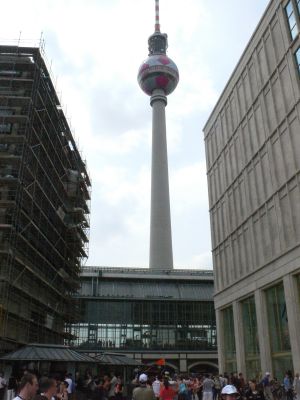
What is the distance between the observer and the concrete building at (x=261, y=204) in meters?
32.1

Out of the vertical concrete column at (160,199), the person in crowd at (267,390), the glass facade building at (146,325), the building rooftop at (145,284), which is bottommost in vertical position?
the person in crowd at (267,390)

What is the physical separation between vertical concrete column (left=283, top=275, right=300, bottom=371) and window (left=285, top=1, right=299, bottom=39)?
58.2 feet

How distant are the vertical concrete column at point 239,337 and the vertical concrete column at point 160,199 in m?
63.7

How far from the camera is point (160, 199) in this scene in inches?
4417

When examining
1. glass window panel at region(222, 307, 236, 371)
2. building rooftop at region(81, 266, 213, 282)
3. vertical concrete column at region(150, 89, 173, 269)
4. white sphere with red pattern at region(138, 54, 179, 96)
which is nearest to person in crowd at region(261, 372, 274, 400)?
glass window panel at region(222, 307, 236, 371)

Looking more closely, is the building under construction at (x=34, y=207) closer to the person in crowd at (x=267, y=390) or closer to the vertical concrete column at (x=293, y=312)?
the person in crowd at (x=267, y=390)

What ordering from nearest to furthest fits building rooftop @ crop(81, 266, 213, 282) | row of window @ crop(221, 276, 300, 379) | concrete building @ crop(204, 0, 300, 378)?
row of window @ crop(221, 276, 300, 379), concrete building @ crop(204, 0, 300, 378), building rooftop @ crop(81, 266, 213, 282)

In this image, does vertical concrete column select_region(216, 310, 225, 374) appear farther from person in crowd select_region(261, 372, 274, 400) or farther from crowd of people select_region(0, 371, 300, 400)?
person in crowd select_region(261, 372, 274, 400)

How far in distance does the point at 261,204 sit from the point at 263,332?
32.8 ft

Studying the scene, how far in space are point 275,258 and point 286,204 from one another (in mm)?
4081

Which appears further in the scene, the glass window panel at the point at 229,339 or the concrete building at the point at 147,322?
the concrete building at the point at 147,322

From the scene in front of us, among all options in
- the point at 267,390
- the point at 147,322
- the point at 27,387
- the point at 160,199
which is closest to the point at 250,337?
the point at 267,390

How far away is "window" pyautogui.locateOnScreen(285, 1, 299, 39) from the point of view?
33003 millimetres

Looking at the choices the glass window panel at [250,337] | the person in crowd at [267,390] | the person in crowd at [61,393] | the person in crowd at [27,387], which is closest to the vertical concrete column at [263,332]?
the glass window panel at [250,337]
